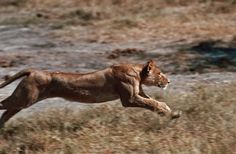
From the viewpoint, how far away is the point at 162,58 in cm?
1412

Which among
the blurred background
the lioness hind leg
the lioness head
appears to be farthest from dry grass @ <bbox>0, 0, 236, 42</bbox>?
the lioness hind leg

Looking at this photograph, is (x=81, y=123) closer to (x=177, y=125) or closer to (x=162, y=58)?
(x=177, y=125)

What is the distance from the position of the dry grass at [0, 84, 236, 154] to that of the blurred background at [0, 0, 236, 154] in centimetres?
1

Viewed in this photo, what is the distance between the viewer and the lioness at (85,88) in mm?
7594

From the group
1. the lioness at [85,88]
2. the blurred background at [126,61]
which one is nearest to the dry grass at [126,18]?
the blurred background at [126,61]

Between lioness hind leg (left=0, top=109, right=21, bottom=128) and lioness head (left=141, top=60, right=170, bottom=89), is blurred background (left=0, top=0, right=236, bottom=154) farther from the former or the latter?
lioness head (left=141, top=60, right=170, bottom=89)

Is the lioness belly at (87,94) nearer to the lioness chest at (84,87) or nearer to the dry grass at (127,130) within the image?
the lioness chest at (84,87)

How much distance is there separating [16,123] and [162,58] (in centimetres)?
650

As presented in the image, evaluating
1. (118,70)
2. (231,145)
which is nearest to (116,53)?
(118,70)

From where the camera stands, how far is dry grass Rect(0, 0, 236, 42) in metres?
16.8

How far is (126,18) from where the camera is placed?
18281 millimetres

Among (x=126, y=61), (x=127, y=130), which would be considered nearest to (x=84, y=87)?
(x=127, y=130)

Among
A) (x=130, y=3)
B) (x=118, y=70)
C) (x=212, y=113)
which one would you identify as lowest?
(x=130, y=3)

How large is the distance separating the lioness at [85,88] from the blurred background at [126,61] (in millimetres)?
175
